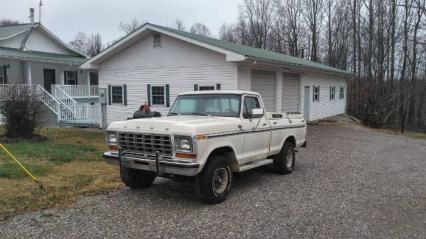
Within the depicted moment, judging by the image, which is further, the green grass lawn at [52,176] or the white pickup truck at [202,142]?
the green grass lawn at [52,176]

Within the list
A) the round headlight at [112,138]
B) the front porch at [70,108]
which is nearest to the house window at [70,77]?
the front porch at [70,108]

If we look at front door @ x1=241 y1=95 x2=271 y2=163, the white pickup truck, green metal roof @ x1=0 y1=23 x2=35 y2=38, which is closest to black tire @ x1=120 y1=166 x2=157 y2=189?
the white pickup truck

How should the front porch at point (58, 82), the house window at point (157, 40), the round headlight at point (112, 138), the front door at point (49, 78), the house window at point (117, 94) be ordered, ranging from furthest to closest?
1. the front door at point (49, 78)
2. the front porch at point (58, 82)
3. the house window at point (117, 94)
4. the house window at point (157, 40)
5. the round headlight at point (112, 138)

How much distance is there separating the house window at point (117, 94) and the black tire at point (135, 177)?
12.7 metres

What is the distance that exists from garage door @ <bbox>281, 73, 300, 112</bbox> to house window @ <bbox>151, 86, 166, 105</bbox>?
230 inches

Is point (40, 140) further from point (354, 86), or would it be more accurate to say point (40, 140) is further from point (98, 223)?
point (354, 86)

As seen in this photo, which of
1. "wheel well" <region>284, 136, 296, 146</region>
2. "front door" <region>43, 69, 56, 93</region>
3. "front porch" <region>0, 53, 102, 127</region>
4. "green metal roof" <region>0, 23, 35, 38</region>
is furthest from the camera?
"front door" <region>43, 69, 56, 93</region>

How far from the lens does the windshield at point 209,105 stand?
25.5 feet

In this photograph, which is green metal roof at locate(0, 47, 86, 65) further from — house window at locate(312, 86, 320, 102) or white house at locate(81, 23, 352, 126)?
house window at locate(312, 86, 320, 102)

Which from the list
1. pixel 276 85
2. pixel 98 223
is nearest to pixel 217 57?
pixel 276 85

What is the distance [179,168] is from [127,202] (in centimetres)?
127

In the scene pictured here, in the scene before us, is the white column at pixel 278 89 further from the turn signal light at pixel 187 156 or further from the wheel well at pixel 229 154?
the turn signal light at pixel 187 156

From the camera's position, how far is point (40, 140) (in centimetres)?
1377

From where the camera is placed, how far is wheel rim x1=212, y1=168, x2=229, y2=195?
268 inches
